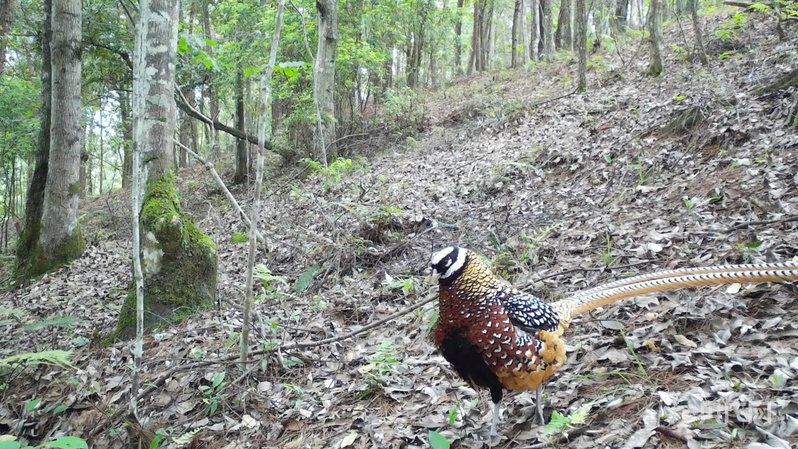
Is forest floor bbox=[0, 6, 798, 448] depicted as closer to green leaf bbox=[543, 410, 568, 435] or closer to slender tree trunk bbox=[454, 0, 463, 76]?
green leaf bbox=[543, 410, 568, 435]

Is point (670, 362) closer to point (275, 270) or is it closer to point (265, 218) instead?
point (275, 270)

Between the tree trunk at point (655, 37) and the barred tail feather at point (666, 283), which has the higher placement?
the tree trunk at point (655, 37)

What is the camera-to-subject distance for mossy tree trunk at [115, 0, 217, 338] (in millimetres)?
6188

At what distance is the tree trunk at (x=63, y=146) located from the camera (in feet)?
31.9

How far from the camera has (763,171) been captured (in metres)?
5.53

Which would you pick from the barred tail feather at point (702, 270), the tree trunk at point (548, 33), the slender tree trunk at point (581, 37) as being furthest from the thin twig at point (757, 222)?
the tree trunk at point (548, 33)

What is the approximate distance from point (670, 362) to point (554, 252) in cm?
241

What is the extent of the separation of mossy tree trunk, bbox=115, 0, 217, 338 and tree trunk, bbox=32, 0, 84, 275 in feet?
16.2

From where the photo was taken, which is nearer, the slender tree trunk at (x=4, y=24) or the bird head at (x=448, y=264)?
the bird head at (x=448, y=264)

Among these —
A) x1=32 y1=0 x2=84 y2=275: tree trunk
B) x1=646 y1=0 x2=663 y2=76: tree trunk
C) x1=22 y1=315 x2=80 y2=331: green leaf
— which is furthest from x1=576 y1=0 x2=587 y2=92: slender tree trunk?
x1=22 y1=315 x2=80 y2=331: green leaf

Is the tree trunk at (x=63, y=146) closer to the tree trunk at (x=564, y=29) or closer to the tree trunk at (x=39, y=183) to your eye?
the tree trunk at (x=39, y=183)

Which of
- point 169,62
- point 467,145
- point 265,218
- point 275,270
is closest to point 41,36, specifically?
point 265,218

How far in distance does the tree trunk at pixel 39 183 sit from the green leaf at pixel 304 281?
6.67 metres

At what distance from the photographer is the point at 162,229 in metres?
6.24
